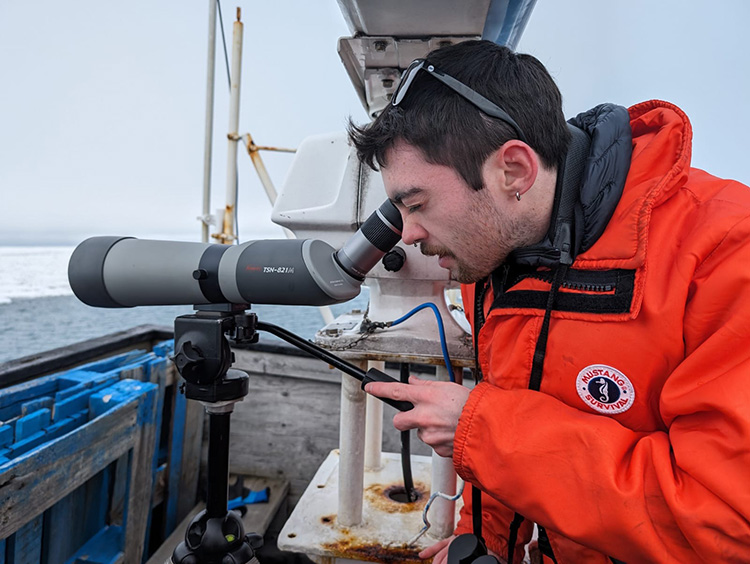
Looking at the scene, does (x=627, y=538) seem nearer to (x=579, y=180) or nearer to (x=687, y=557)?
(x=687, y=557)

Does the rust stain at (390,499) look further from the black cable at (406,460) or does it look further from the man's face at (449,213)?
the man's face at (449,213)

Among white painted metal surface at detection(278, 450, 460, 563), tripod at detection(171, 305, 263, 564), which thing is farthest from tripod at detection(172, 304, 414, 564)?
white painted metal surface at detection(278, 450, 460, 563)

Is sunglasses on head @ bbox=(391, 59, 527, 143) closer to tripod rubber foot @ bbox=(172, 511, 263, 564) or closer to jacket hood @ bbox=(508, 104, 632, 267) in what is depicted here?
jacket hood @ bbox=(508, 104, 632, 267)

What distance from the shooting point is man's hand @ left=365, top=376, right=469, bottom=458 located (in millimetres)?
705

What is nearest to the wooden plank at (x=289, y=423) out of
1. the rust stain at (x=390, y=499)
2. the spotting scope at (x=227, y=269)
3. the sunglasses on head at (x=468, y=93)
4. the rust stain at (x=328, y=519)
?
the rust stain at (x=390, y=499)

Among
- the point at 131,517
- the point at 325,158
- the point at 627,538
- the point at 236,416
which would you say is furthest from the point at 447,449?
the point at 236,416

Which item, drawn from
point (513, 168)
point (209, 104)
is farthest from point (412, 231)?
point (209, 104)

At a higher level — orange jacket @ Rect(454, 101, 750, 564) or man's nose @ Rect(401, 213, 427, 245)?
man's nose @ Rect(401, 213, 427, 245)

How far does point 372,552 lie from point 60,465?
794 millimetres

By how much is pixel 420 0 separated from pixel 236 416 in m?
1.84

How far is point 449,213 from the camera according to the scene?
76 cm

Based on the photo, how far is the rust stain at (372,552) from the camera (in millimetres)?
1020

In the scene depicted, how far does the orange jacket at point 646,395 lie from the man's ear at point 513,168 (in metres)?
0.14

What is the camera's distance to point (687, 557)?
1.77 feet
